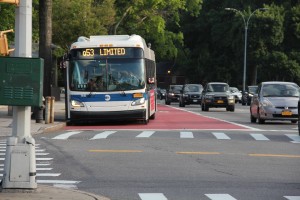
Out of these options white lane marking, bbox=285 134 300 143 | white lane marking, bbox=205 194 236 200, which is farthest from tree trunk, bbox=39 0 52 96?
white lane marking, bbox=205 194 236 200

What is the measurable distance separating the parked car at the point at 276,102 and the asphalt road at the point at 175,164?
664cm

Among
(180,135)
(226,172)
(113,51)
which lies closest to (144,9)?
(113,51)

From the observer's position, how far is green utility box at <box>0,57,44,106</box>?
11.4 meters

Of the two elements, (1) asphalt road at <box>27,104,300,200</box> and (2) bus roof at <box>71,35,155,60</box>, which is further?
(2) bus roof at <box>71,35,155,60</box>

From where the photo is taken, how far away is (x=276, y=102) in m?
32.6

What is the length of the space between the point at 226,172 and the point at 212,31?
8724 cm

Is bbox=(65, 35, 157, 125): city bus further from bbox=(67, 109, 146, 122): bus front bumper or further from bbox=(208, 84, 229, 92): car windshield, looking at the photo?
bbox=(208, 84, 229, 92): car windshield

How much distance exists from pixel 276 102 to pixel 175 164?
16.8m

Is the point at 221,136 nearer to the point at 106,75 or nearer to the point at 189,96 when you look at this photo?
the point at 106,75

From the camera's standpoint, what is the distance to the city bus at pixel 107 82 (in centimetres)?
3067

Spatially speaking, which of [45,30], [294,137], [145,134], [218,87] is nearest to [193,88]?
[218,87]

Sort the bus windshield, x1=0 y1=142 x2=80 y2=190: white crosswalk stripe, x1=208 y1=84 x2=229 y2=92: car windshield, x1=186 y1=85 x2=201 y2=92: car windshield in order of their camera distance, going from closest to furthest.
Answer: x1=0 y1=142 x2=80 y2=190: white crosswalk stripe
the bus windshield
x1=208 y1=84 x2=229 y2=92: car windshield
x1=186 y1=85 x2=201 y2=92: car windshield

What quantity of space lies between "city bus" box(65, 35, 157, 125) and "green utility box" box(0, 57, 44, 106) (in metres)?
19.1

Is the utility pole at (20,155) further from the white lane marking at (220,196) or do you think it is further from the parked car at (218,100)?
the parked car at (218,100)
